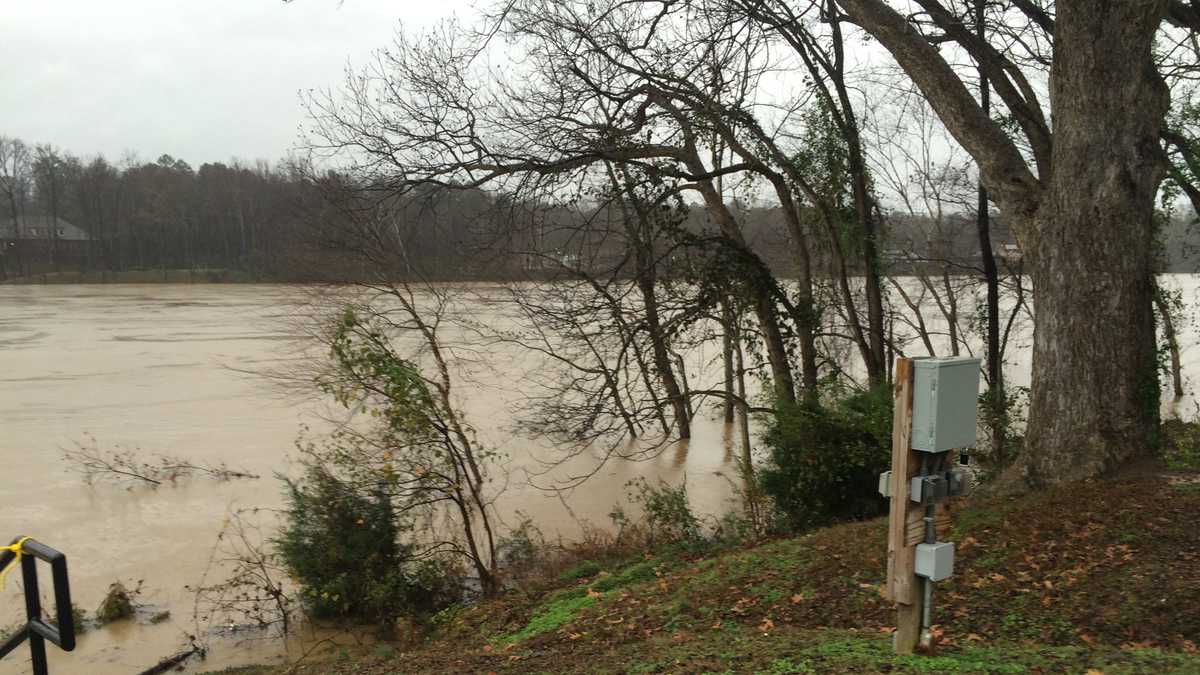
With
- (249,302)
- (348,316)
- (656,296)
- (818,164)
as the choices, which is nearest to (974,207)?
(818,164)

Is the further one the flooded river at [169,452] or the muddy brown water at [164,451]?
the flooded river at [169,452]

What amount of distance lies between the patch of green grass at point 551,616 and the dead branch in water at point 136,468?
35.6 feet

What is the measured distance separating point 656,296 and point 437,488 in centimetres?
514

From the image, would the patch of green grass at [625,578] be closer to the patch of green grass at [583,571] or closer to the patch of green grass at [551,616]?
the patch of green grass at [551,616]

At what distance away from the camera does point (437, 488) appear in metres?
10.5

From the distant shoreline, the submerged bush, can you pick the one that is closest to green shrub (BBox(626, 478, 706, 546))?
the submerged bush

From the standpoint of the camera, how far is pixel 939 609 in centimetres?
528

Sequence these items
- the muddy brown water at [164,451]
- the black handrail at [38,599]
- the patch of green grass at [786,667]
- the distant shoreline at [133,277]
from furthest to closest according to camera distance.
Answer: the distant shoreline at [133,277]
the muddy brown water at [164,451]
the patch of green grass at [786,667]
the black handrail at [38,599]

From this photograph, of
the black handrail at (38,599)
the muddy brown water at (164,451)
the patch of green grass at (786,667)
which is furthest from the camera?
the muddy brown water at (164,451)

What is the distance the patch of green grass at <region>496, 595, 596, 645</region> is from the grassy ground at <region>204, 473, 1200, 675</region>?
28 mm

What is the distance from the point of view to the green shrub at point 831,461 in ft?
33.4

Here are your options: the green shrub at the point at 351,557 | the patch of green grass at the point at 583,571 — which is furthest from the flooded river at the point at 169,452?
the patch of green grass at the point at 583,571

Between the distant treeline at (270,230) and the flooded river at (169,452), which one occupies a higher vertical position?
the distant treeline at (270,230)

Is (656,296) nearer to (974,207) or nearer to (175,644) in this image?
(175,644)
